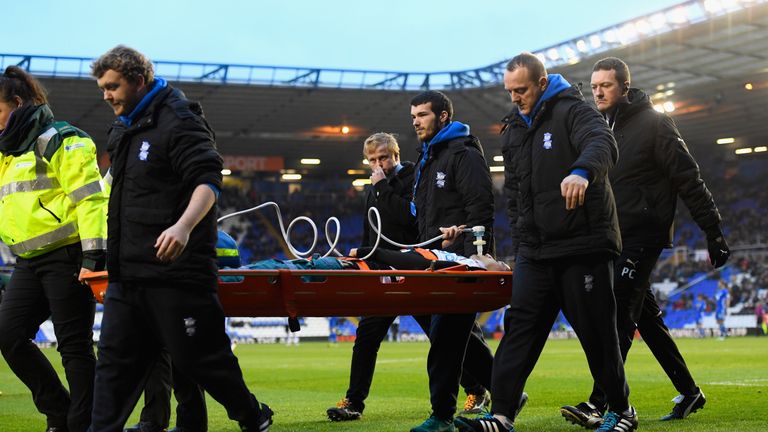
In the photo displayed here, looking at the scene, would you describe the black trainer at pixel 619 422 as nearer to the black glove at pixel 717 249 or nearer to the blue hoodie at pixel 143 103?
the black glove at pixel 717 249

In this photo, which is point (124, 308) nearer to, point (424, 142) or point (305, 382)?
point (424, 142)

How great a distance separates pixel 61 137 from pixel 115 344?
1705 mm

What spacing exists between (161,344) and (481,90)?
36581mm

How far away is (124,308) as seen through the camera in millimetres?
4594

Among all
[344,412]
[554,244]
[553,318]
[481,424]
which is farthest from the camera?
[344,412]

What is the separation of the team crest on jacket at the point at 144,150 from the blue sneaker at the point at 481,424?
2.04m

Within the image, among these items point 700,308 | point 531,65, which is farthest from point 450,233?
point 700,308

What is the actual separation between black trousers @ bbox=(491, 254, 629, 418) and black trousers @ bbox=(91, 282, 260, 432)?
4.78 feet

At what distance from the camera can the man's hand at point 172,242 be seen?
4.27 metres

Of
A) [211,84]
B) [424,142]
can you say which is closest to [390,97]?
[211,84]

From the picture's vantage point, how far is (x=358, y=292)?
5621mm

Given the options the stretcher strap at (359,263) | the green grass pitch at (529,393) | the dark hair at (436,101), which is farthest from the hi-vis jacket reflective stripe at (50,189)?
the dark hair at (436,101)

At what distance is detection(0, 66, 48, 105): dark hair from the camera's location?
19.7 ft

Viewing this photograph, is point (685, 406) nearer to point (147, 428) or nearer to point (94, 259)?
point (147, 428)
